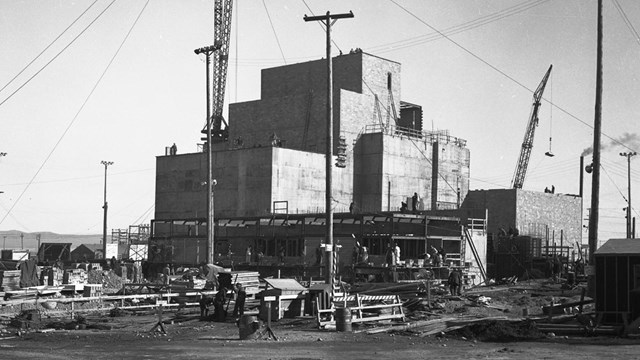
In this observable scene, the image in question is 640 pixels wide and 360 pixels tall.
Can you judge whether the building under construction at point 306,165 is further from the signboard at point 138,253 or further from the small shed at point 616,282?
the small shed at point 616,282

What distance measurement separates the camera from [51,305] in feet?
113

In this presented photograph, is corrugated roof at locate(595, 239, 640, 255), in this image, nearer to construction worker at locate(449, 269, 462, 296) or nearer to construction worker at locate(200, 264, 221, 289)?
construction worker at locate(449, 269, 462, 296)

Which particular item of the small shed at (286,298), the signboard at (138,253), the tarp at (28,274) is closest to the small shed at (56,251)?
the signboard at (138,253)

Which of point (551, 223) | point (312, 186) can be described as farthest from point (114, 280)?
point (551, 223)

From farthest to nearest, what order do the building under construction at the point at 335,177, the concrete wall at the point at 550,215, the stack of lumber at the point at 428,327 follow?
the concrete wall at the point at 550,215
the building under construction at the point at 335,177
the stack of lumber at the point at 428,327

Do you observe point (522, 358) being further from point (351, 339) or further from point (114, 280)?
Result: point (114, 280)

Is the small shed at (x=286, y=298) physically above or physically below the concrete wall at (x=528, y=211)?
below

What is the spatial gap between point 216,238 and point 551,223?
111ft

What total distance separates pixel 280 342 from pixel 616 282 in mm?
11784

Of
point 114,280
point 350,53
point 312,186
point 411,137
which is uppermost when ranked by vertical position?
point 350,53

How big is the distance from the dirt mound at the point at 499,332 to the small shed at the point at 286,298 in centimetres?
716

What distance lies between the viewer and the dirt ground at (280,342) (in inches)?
827

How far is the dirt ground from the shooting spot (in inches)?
827

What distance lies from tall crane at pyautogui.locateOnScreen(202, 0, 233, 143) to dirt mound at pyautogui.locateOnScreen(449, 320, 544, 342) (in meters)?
74.0
